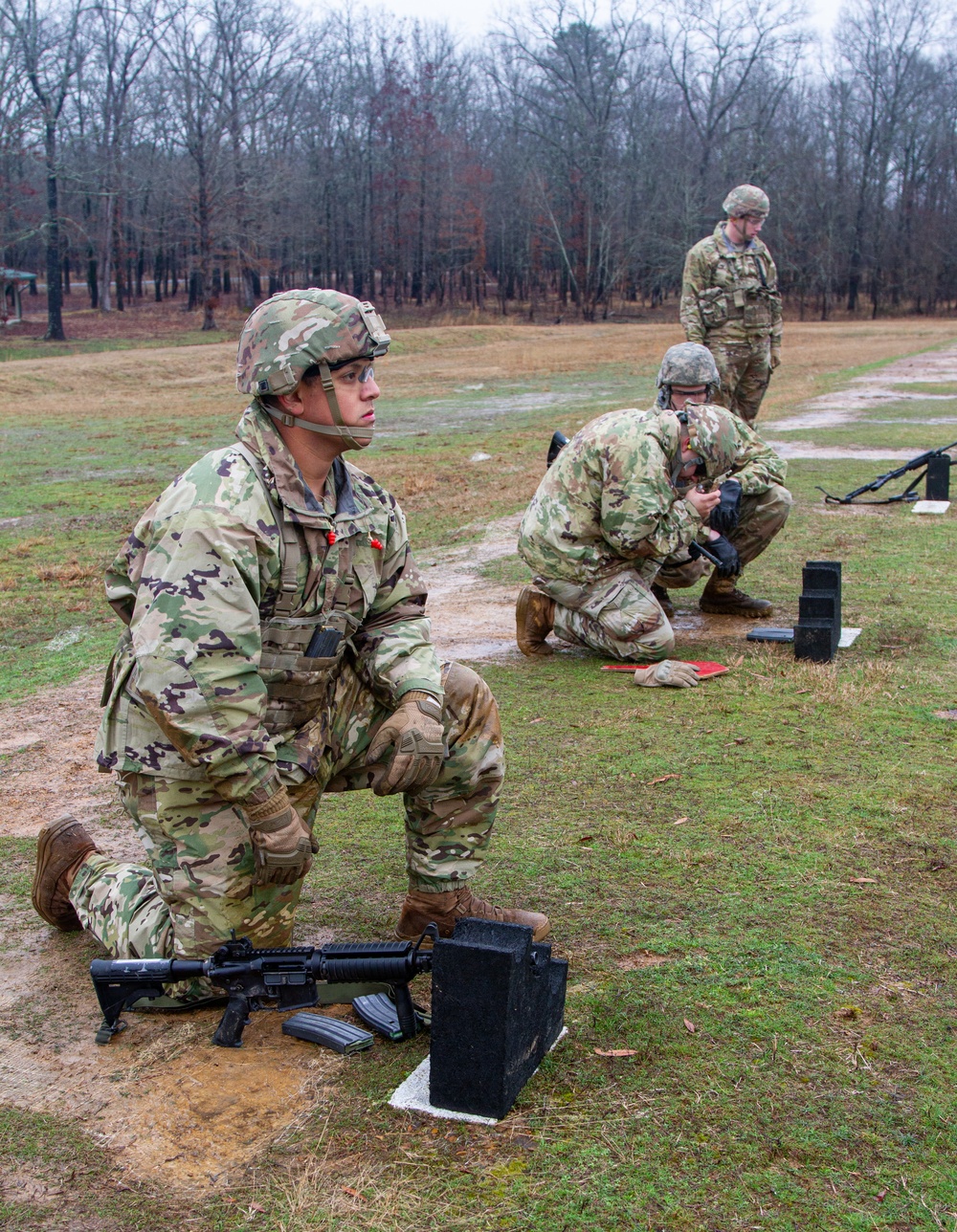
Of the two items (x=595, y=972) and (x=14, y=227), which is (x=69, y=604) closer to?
(x=595, y=972)

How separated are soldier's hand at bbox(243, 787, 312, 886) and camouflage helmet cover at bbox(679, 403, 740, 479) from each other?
3749 mm

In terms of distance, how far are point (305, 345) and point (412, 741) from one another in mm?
1040

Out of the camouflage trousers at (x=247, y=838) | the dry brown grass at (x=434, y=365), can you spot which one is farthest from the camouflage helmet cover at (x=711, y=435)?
the dry brown grass at (x=434, y=365)

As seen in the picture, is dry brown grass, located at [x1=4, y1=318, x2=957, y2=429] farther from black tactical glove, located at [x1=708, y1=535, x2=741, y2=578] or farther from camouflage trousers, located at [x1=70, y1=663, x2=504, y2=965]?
camouflage trousers, located at [x1=70, y1=663, x2=504, y2=965]

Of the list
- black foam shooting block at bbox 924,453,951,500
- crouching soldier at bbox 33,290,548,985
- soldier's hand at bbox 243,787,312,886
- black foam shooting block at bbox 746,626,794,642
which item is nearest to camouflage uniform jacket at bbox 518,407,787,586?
black foam shooting block at bbox 746,626,794,642

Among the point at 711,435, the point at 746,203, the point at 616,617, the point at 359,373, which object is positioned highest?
the point at 746,203

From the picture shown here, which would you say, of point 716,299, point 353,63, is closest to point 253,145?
point 353,63

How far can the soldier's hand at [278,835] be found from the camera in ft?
9.90

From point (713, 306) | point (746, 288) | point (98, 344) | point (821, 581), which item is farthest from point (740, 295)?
point (98, 344)

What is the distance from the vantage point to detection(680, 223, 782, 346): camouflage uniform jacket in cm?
1105

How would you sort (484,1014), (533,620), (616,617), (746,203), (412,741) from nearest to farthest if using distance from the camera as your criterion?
(484,1014)
(412,741)
(616,617)
(533,620)
(746,203)

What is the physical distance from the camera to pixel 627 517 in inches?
242

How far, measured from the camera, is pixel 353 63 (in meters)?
65.5

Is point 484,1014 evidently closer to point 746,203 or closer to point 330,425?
point 330,425
